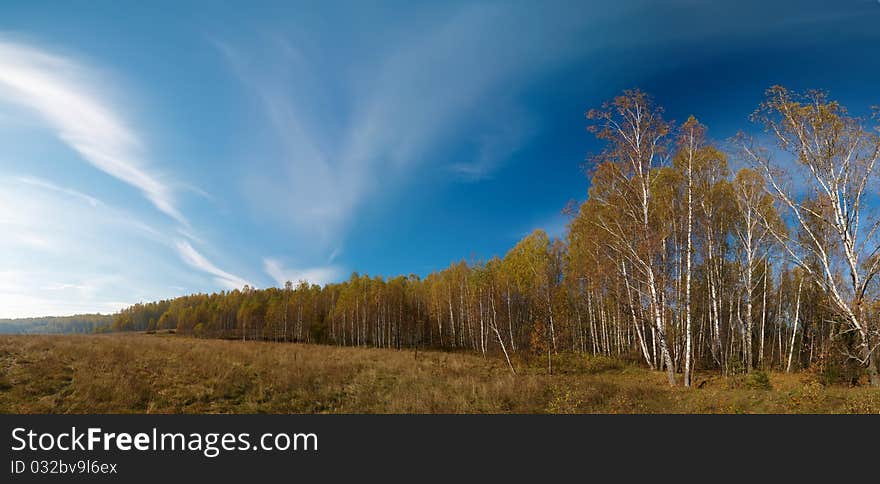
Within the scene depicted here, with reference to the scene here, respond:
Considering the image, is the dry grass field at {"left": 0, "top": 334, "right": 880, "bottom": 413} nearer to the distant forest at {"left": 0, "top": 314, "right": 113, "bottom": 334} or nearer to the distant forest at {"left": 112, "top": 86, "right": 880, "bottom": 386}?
the distant forest at {"left": 112, "top": 86, "right": 880, "bottom": 386}

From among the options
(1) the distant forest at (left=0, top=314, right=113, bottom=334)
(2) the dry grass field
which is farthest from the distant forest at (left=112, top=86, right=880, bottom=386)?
(1) the distant forest at (left=0, top=314, right=113, bottom=334)

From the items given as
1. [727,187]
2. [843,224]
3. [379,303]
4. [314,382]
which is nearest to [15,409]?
[314,382]

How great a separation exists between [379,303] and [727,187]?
4078 cm

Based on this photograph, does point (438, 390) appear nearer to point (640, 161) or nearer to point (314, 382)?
point (314, 382)

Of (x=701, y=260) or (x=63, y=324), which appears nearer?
(x=701, y=260)

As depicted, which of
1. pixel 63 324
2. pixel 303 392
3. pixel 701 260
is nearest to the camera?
pixel 303 392

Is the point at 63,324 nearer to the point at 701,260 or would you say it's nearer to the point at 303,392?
the point at 303,392

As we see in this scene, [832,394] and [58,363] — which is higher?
[58,363]

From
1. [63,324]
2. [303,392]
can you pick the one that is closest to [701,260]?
[303,392]

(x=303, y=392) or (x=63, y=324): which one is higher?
(x=303, y=392)

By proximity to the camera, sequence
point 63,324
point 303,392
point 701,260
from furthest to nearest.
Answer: point 63,324, point 701,260, point 303,392

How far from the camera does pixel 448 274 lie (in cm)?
5175

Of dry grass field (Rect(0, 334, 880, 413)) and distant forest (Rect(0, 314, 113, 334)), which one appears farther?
distant forest (Rect(0, 314, 113, 334))

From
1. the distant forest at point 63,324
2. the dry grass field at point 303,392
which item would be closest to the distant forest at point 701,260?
the dry grass field at point 303,392
